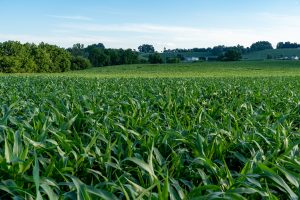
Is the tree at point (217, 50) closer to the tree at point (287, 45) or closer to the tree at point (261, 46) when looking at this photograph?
the tree at point (261, 46)

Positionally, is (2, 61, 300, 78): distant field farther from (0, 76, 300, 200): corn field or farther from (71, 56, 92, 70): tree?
(0, 76, 300, 200): corn field

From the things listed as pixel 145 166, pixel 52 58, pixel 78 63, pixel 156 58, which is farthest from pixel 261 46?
pixel 145 166

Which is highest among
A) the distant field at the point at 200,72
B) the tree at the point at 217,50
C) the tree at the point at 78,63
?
the tree at the point at 217,50

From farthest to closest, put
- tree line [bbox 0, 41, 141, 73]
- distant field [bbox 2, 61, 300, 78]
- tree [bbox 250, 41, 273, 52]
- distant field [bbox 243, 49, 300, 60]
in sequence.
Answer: tree [bbox 250, 41, 273, 52] → distant field [bbox 243, 49, 300, 60] → tree line [bbox 0, 41, 141, 73] → distant field [bbox 2, 61, 300, 78]

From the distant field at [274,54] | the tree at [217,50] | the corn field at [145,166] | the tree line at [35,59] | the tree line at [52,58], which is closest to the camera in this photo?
the corn field at [145,166]

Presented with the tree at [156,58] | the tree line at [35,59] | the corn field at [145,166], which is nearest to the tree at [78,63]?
the tree line at [35,59]

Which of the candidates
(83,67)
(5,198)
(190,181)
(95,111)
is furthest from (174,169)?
(83,67)

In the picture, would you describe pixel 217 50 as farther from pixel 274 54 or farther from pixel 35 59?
pixel 35 59

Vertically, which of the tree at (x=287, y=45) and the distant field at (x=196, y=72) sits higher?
the tree at (x=287, y=45)

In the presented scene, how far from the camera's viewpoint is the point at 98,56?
11594 centimetres

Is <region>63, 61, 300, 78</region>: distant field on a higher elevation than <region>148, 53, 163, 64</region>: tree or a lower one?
lower

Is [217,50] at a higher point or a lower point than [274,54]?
higher

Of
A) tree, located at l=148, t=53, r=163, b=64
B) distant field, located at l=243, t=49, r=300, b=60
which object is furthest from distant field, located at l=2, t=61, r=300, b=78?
distant field, located at l=243, t=49, r=300, b=60

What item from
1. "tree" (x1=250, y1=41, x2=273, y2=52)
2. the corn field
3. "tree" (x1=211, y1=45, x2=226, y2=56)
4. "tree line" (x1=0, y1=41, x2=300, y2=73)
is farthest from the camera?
"tree" (x1=250, y1=41, x2=273, y2=52)
